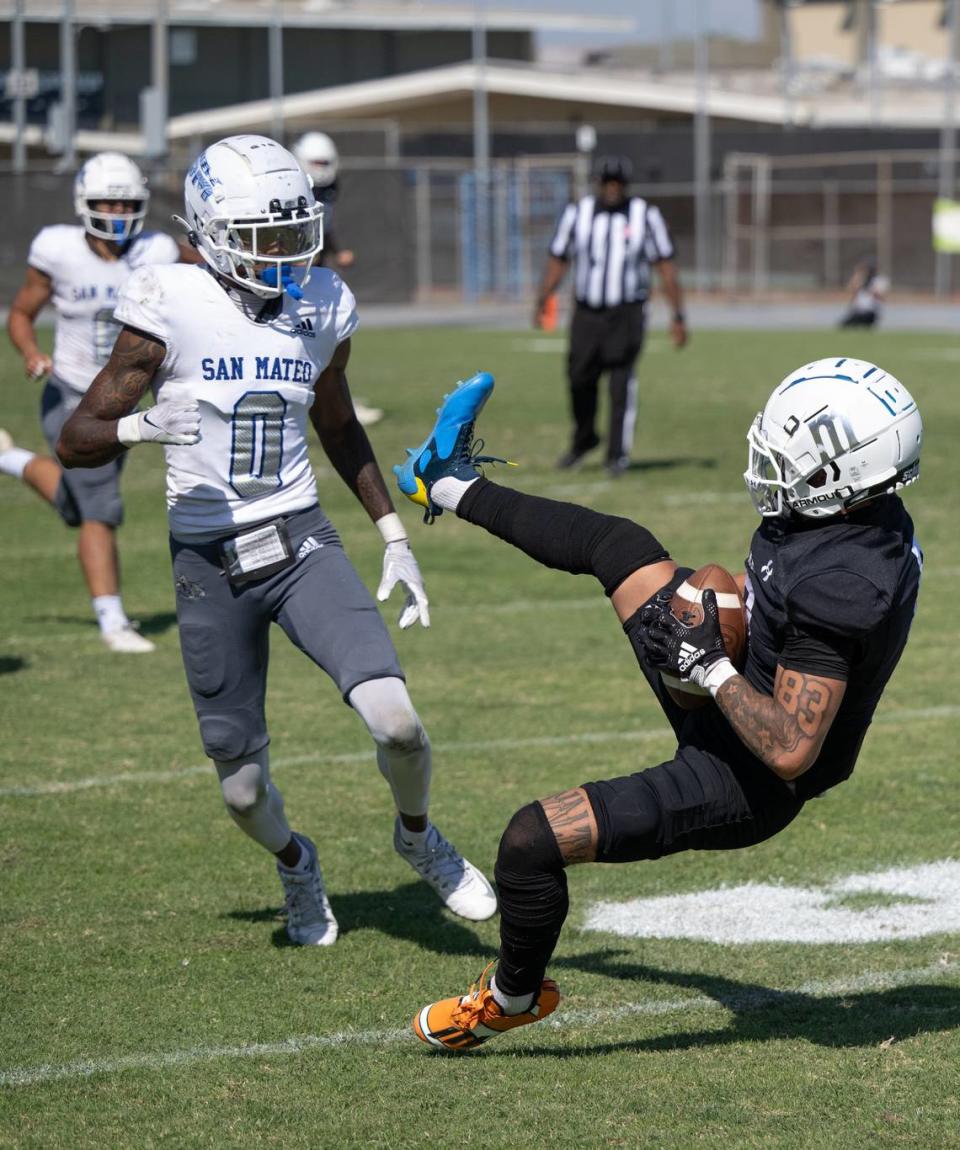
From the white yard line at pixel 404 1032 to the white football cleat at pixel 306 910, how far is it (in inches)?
24.7

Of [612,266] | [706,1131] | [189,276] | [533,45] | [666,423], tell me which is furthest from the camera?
[533,45]

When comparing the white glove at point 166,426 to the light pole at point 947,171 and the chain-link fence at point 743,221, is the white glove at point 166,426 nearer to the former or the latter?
the chain-link fence at point 743,221

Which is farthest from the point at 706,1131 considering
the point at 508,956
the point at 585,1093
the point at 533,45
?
the point at 533,45

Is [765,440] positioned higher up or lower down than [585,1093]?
higher up

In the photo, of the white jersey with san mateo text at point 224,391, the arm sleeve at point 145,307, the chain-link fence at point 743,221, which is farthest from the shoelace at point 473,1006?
the chain-link fence at point 743,221

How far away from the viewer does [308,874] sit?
4.70 m

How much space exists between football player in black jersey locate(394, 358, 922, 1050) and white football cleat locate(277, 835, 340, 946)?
792mm

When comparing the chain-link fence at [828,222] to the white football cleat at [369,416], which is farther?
the chain-link fence at [828,222]

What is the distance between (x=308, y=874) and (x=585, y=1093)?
1218 millimetres

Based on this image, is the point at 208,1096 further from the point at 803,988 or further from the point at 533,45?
the point at 533,45

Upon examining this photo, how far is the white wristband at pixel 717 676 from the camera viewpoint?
357cm

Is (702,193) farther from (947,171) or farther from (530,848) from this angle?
(530,848)

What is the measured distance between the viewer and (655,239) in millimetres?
12859

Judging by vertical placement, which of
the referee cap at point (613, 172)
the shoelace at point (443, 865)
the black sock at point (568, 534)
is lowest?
the shoelace at point (443, 865)
